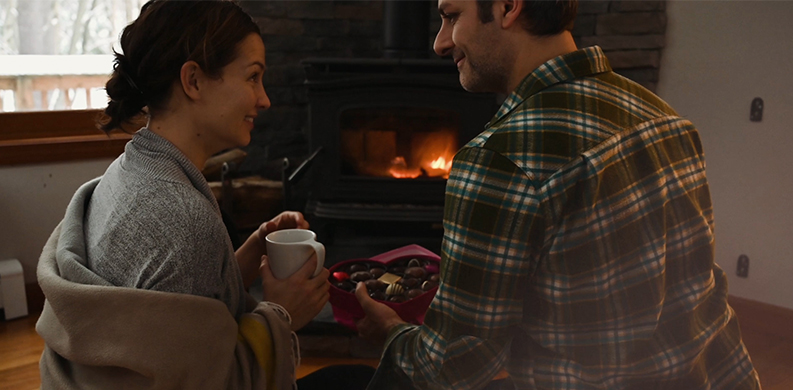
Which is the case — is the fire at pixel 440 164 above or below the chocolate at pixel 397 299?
above

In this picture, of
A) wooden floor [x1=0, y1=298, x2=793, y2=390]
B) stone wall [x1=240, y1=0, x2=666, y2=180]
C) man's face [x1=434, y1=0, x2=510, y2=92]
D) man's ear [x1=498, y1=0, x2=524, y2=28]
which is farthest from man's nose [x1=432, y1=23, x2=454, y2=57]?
stone wall [x1=240, y1=0, x2=666, y2=180]

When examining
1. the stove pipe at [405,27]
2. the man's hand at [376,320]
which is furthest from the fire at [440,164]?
the man's hand at [376,320]

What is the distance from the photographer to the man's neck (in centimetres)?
93

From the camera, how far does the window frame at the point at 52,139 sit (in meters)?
2.49

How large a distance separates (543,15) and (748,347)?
1.87 meters

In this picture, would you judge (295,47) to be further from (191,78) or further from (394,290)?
(191,78)

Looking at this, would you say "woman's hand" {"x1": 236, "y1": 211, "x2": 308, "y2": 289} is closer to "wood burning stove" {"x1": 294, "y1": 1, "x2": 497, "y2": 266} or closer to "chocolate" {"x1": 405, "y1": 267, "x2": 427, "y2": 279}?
"chocolate" {"x1": 405, "y1": 267, "x2": 427, "y2": 279}

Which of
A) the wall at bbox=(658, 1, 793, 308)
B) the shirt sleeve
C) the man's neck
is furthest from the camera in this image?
the wall at bbox=(658, 1, 793, 308)

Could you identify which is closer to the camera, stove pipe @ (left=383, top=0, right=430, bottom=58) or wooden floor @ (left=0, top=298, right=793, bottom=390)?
wooden floor @ (left=0, top=298, right=793, bottom=390)

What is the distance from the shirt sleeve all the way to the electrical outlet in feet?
6.26

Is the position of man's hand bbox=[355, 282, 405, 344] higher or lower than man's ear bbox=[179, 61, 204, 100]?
lower

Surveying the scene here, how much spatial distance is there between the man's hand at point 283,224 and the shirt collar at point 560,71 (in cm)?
51

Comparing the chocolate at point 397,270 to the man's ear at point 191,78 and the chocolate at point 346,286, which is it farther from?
the man's ear at point 191,78

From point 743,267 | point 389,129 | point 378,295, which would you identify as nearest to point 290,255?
point 378,295
